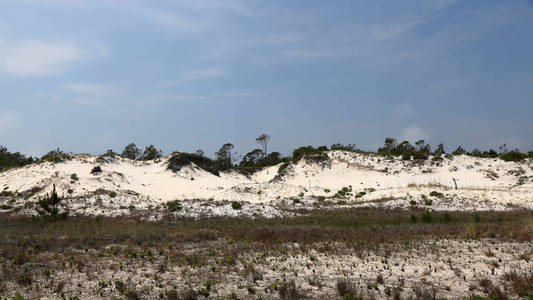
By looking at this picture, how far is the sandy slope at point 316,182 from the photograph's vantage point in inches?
1491

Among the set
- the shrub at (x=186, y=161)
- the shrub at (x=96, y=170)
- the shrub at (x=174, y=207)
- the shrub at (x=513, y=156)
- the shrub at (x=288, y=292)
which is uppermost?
the shrub at (x=513, y=156)

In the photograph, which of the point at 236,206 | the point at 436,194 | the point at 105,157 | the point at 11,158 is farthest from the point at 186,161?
the point at 11,158

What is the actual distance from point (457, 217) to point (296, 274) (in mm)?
20559

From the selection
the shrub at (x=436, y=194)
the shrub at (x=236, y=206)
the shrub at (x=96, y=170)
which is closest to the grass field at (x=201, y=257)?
the shrub at (x=236, y=206)

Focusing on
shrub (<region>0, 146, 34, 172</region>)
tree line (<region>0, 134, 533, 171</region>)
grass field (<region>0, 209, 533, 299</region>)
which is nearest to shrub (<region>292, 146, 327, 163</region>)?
tree line (<region>0, 134, 533, 171</region>)

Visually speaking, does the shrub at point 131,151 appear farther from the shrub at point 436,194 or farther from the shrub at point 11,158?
the shrub at point 436,194

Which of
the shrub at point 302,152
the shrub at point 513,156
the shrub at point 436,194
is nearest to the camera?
the shrub at point 436,194

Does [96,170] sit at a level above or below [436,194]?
above

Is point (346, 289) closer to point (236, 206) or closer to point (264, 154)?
point (236, 206)

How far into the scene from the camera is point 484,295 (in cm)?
1030

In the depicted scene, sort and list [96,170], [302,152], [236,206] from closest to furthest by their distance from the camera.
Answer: [236,206] < [96,170] < [302,152]

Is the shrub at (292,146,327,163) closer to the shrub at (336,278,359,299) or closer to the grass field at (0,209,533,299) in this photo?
the grass field at (0,209,533,299)

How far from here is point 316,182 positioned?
57594mm

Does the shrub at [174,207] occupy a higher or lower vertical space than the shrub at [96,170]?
lower
